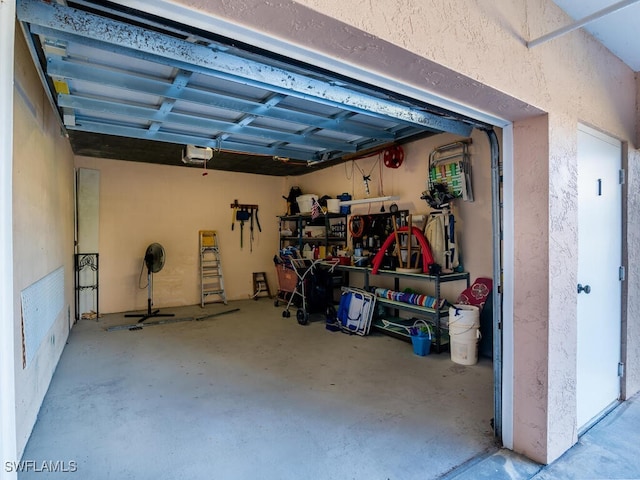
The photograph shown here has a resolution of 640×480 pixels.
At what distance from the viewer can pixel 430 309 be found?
409cm

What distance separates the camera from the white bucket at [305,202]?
6.49 meters

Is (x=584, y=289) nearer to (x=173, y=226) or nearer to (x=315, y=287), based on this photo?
(x=315, y=287)

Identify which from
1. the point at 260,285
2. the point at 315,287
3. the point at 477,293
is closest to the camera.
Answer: the point at 477,293

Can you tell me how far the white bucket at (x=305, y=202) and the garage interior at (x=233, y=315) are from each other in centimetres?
59

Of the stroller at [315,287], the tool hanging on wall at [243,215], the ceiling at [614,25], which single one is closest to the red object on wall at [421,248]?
the stroller at [315,287]

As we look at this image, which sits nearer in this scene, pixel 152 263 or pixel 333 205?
pixel 152 263

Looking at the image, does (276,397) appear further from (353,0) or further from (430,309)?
(353,0)

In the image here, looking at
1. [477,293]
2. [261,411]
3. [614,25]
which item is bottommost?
[261,411]

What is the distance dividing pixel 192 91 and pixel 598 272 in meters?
3.26

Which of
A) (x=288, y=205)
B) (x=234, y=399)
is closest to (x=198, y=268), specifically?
(x=288, y=205)

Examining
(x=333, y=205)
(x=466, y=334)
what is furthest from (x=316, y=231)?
(x=466, y=334)

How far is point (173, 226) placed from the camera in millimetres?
6598

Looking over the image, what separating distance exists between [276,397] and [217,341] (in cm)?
182

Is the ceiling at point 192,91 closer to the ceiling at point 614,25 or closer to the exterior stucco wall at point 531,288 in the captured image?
the exterior stucco wall at point 531,288
